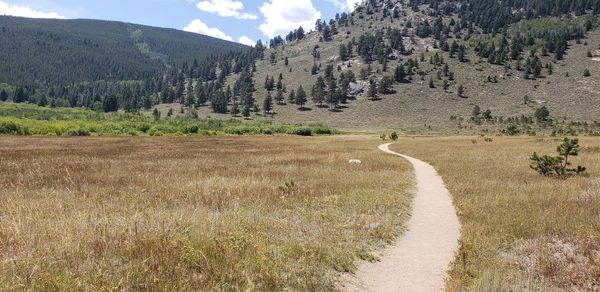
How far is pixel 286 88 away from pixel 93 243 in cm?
18874

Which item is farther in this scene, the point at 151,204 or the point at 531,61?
the point at 531,61

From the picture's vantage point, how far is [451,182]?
65.8 feet

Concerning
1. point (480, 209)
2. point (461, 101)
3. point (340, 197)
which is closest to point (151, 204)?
point (340, 197)

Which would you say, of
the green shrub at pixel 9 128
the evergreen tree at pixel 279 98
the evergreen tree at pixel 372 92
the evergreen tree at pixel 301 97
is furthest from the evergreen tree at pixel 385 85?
the green shrub at pixel 9 128

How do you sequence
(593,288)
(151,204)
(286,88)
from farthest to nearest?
(286,88) → (151,204) → (593,288)

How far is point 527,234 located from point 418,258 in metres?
3.48

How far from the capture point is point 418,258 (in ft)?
29.1

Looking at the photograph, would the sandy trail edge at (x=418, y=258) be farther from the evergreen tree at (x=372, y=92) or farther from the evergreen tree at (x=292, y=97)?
the evergreen tree at (x=292, y=97)

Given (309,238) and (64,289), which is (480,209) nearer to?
(309,238)

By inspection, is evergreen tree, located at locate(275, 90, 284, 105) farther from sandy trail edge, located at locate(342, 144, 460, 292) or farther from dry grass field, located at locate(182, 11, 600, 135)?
sandy trail edge, located at locate(342, 144, 460, 292)

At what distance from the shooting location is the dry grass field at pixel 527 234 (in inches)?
279

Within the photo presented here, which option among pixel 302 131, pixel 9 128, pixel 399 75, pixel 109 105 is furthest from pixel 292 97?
pixel 9 128

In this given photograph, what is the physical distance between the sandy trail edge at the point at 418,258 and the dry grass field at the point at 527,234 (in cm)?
35

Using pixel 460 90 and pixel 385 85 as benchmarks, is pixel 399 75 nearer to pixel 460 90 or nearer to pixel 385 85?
pixel 385 85
